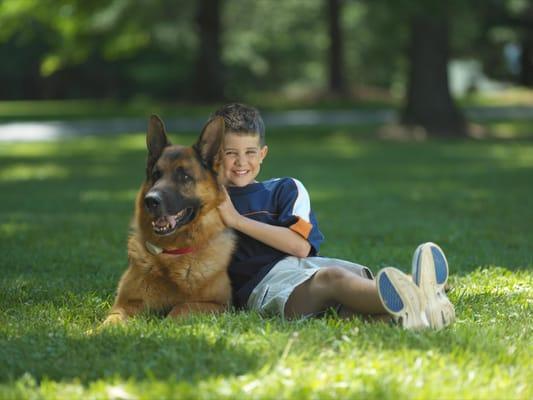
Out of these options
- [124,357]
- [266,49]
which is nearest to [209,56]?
[266,49]

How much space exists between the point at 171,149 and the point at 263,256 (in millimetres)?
964

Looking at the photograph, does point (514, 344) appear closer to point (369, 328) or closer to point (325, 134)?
point (369, 328)

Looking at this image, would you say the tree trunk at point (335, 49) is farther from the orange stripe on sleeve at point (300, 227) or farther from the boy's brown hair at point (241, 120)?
the orange stripe on sleeve at point (300, 227)

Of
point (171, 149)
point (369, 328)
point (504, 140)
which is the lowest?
point (504, 140)

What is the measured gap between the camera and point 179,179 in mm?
5020

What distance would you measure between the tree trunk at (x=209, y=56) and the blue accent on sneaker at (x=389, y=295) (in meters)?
31.2

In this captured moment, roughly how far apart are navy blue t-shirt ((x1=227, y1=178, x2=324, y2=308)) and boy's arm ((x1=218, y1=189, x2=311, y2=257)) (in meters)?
0.05

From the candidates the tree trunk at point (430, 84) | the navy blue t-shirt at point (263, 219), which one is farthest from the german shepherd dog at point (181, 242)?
the tree trunk at point (430, 84)

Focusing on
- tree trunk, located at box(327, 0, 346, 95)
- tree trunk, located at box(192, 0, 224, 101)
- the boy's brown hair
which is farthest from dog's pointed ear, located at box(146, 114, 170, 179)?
tree trunk, located at box(327, 0, 346, 95)

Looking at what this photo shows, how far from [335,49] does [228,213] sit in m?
39.6

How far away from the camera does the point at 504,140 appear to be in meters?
23.4

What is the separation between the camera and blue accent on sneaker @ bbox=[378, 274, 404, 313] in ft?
15.3

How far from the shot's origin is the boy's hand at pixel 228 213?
5242mm

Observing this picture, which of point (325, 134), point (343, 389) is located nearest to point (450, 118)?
point (325, 134)
